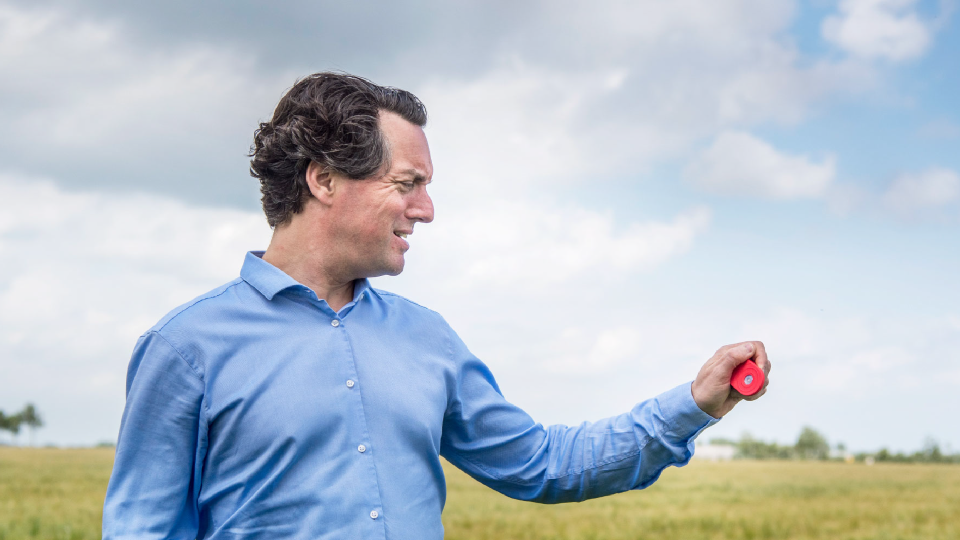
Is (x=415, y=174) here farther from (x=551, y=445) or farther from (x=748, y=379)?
(x=748, y=379)

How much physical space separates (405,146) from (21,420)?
85280 mm

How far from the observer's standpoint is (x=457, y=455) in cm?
286

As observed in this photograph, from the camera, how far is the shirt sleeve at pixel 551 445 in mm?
2643

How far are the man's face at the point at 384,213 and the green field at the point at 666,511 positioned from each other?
10372 mm

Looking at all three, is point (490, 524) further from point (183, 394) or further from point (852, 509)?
point (183, 394)

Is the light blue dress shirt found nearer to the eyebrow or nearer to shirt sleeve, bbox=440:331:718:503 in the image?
shirt sleeve, bbox=440:331:718:503

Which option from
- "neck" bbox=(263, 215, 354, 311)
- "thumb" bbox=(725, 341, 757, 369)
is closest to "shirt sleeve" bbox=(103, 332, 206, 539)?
"neck" bbox=(263, 215, 354, 311)

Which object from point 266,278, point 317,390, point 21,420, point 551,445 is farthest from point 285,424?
point 21,420

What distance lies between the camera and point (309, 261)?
2547mm

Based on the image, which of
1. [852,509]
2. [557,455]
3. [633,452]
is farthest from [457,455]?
[852,509]

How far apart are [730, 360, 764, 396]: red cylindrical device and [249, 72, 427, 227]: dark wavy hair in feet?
3.97

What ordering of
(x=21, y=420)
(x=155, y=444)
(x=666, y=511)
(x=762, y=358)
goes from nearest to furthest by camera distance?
(x=155, y=444) → (x=762, y=358) → (x=666, y=511) → (x=21, y=420)

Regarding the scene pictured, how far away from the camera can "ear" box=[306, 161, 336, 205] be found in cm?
252

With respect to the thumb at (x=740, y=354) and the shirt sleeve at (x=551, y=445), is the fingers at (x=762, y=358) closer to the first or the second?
the thumb at (x=740, y=354)
